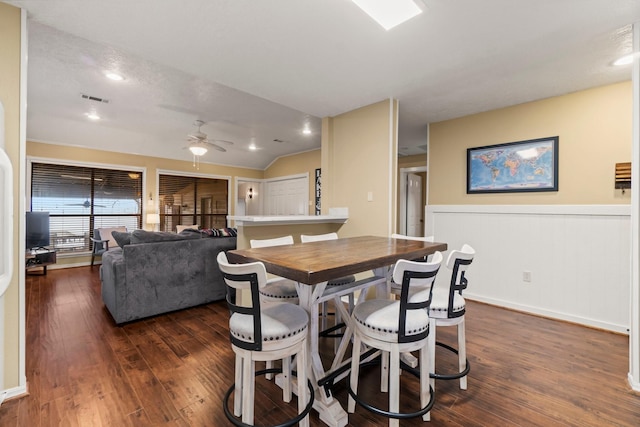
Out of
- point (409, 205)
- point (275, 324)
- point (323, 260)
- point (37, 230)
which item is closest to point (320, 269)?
point (323, 260)

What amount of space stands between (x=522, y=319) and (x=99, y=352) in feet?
13.1

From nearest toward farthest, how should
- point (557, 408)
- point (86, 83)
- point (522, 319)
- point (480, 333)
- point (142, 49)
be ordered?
1. point (557, 408)
2. point (142, 49)
3. point (480, 333)
4. point (522, 319)
5. point (86, 83)

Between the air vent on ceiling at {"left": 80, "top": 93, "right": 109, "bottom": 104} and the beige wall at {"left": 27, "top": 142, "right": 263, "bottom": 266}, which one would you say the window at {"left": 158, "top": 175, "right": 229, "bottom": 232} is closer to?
the beige wall at {"left": 27, "top": 142, "right": 263, "bottom": 266}

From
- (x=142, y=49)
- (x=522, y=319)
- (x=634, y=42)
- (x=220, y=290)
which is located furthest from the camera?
(x=220, y=290)

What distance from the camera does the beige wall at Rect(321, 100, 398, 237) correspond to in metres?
3.26

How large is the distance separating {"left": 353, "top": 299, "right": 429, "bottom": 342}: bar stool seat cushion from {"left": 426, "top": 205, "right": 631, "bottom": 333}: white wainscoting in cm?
248

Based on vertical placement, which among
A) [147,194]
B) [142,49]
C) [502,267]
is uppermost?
[142,49]

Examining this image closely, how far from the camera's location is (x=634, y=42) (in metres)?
1.89

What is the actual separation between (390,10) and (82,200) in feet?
21.9

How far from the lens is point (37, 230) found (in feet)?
15.6

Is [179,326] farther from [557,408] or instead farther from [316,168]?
[316,168]

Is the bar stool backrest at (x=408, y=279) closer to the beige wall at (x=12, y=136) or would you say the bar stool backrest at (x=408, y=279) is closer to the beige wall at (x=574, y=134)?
the beige wall at (x=12, y=136)

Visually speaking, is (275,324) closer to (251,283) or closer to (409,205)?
(251,283)

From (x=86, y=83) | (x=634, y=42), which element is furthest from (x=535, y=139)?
(x=86, y=83)
